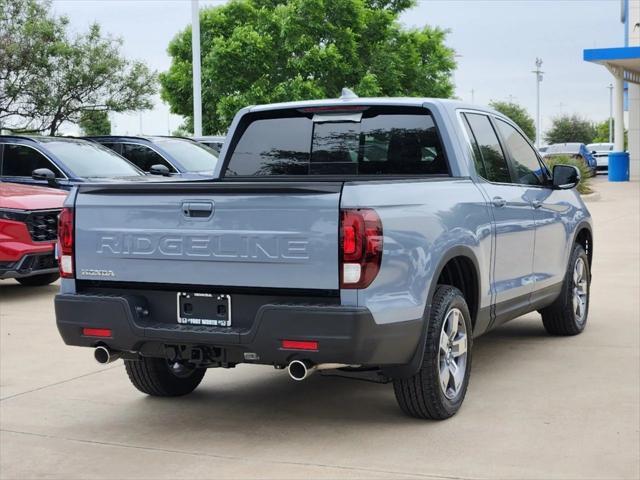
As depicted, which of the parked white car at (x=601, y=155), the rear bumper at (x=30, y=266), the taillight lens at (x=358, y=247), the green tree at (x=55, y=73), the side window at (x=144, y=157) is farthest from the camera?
the parked white car at (x=601, y=155)

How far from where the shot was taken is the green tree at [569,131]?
10262 cm

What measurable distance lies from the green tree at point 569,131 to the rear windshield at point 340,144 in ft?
321

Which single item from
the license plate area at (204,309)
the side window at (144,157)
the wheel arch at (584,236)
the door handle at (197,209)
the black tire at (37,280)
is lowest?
the black tire at (37,280)

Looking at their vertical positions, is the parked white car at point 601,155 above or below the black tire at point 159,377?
above

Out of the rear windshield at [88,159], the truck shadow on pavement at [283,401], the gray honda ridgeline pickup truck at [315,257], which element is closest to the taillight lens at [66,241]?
the gray honda ridgeline pickup truck at [315,257]

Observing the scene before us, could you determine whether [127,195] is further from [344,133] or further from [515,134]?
[515,134]

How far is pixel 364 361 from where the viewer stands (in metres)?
5.31

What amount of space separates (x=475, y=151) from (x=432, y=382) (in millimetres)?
1795

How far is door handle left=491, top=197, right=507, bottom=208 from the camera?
6790 millimetres

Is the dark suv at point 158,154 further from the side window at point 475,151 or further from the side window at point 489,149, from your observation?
the side window at point 475,151

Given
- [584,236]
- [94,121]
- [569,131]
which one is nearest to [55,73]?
[94,121]

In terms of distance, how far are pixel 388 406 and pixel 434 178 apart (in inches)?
56.2

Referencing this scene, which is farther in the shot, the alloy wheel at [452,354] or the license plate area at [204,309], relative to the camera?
the alloy wheel at [452,354]

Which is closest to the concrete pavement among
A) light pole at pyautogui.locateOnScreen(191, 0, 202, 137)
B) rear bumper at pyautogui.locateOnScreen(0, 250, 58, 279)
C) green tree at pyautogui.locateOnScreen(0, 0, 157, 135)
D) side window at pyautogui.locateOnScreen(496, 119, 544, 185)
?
side window at pyautogui.locateOnScreen(496, 119, 544, 185)
